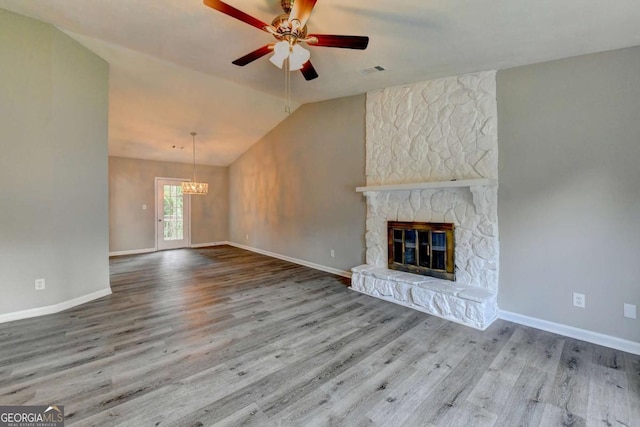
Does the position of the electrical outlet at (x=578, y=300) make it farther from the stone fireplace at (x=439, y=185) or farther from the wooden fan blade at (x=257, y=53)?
the wooden fan blade at (x=257, y=53)

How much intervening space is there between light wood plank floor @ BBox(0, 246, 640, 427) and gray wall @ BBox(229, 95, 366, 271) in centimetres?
171

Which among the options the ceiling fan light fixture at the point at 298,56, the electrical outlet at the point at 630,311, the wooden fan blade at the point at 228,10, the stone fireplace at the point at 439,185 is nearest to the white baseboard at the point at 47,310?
the stone fireplace at the point at 439,185

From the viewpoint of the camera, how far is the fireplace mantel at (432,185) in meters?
3.11

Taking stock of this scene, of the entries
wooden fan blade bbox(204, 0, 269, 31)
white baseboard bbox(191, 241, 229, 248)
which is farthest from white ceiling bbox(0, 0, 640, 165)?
white baseboard bbox(191, 241, 229, 248)

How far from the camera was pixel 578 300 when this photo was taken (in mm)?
2744

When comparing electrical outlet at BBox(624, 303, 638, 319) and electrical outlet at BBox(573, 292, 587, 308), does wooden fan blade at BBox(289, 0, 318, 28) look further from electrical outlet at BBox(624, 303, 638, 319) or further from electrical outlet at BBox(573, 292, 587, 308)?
electrical outlet at BBox(624, 303, 638, 319)

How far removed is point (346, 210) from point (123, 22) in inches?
149

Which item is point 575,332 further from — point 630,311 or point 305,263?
point 305,263

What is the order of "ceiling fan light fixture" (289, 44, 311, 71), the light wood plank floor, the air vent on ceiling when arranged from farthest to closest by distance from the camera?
the air vent on ceiling → "ceiling fan light fixture" (289, 44, 311, 71) → the light wood plank floor

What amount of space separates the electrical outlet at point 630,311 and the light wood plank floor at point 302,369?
14.0 inches

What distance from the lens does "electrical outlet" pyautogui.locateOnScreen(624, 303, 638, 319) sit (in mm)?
2482

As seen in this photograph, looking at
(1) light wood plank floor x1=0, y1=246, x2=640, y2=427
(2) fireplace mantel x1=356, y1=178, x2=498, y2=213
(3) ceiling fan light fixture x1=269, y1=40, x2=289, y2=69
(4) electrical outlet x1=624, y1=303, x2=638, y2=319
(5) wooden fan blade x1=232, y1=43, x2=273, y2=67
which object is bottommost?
(1) light wood plank floor x1=0, y1=246, x2=640, y2=427

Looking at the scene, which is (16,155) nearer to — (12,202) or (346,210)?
(12,202)

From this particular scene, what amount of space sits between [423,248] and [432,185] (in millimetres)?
900
